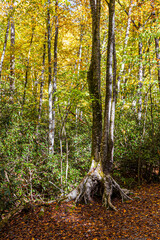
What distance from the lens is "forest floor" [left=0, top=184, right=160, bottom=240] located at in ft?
10.9

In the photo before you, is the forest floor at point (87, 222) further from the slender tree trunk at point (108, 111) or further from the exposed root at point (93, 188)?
the slender tree trunk at point (108, 111)

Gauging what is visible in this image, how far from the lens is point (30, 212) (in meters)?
4.18

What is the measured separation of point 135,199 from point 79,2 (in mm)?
10891

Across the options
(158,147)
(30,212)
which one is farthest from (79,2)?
(30,212)

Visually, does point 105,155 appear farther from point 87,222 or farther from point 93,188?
point 87,222

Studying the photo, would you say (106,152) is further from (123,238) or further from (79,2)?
(79,2)

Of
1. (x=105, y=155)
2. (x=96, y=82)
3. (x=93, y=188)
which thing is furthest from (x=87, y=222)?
(x=96, y=82)

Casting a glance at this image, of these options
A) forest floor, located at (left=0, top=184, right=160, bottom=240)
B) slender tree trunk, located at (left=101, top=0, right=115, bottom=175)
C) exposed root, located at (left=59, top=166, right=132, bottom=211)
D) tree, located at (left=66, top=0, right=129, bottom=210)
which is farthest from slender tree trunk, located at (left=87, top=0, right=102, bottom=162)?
forest floor, located at (left=0, top=184, right=160, bottom=240)

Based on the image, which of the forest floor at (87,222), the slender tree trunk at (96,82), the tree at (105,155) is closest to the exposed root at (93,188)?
the tree at (105,155)

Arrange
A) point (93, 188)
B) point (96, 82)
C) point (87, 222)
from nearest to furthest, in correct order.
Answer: point (87, 222), point (93, 188), point (96, 82)

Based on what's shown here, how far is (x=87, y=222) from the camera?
3.81 meters

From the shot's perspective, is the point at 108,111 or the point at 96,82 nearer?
the point at 108,111

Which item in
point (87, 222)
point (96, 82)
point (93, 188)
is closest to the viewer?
point (87, 222)

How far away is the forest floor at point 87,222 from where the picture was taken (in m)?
3.32
